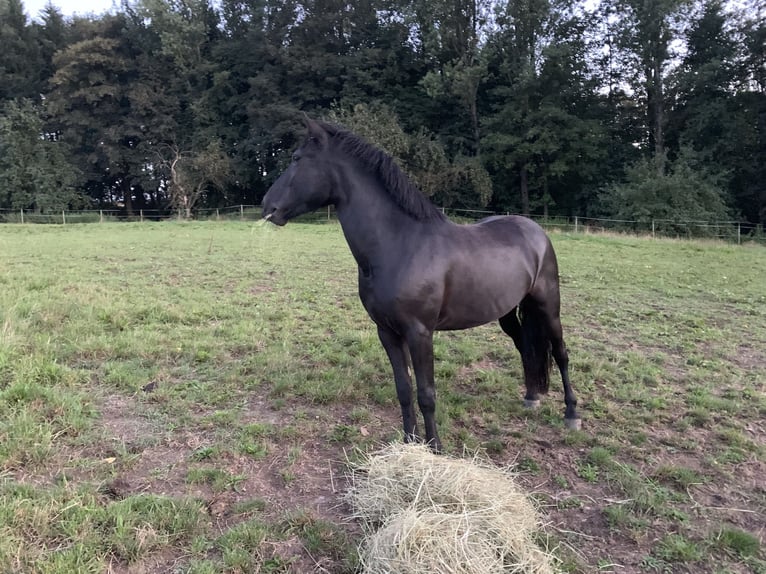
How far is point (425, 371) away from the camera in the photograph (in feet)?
10.5

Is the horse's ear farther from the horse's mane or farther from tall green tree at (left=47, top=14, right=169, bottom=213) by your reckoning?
tall green tree at (left=47, top=14, right=169, bottom=213)

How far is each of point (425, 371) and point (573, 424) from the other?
1.49 meters

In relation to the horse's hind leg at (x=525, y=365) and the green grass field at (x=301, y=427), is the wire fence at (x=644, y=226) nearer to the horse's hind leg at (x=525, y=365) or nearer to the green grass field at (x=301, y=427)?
the green grass field at (x=301, y=427)

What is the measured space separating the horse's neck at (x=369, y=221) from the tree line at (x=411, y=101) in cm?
2340

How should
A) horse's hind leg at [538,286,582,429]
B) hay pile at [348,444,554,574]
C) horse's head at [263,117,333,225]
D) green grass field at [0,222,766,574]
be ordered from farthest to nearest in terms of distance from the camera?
horse's hind leg at [538,286,582,429]
horse's head at [263,117,333,225]
green grass field at [0,222,766,574]
hay pile at [348,444,554,574]

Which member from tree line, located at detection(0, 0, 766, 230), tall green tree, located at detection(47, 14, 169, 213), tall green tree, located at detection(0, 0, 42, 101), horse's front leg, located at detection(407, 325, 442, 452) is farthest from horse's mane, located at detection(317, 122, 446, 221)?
tall green tree, located at detection(0, 0, 42, 101)

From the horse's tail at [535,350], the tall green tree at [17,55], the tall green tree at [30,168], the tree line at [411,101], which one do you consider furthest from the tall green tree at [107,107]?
the horse's tail at [535,350]

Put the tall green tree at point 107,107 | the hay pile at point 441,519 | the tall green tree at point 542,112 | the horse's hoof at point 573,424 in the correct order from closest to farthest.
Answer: the hay pile at point 441,519 < the horse's hoof at point 573,424 < the tall green tree at point 542,112 < the tall green tree at point 107,107

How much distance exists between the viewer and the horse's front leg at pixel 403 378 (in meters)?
3.28

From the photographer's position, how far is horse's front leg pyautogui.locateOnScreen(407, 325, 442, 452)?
3146 mm

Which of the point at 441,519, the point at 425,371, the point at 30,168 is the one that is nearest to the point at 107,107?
the point at 30,168

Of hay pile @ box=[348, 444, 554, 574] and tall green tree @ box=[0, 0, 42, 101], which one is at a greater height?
tall green tree @ box=[0, 0, 42, 101]

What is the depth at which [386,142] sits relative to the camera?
2683 centimetres

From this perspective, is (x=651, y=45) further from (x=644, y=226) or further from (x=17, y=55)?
(x=17, y=55)
